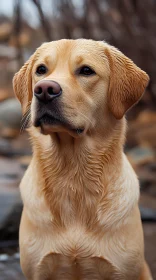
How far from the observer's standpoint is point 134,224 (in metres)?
3.30

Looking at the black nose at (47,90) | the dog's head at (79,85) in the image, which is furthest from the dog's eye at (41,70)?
the black nose at (47,90)

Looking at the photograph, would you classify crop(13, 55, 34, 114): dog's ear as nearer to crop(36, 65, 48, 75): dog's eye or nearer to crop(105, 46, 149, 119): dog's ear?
crop(36, 65, 48, 75): dog's eye

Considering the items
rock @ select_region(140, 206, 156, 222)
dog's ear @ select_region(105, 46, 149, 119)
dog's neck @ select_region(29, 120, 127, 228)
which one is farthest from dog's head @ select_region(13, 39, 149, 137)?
rock @ select_region(140, 206, 156, 222)

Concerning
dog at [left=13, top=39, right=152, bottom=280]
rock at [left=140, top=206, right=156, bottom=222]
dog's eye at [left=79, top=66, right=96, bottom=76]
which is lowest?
rock at [left=140, top=206, right=156, bottom=222]

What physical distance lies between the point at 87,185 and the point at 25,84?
2.40 feet

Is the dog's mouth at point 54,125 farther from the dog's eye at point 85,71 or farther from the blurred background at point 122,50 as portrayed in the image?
the blurred background at point 122,50

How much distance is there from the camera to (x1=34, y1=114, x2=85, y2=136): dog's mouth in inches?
117

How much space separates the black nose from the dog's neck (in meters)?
0.39

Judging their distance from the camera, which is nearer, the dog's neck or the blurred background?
the dog's neck

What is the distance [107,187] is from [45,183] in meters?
0.37

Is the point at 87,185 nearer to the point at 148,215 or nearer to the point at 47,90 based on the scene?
the point at 47,90

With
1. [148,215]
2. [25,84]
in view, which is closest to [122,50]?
[148,215]

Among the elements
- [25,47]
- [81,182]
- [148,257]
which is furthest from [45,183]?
[25,47]

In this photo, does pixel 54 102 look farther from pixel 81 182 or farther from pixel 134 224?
pixel 134 224
